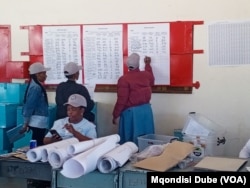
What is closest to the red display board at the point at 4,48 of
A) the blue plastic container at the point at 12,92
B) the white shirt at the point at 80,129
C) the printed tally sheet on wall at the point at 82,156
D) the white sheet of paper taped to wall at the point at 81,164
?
the blue plastic container at the point at 12,92

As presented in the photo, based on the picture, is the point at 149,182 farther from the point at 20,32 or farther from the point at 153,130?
the point at 20,32

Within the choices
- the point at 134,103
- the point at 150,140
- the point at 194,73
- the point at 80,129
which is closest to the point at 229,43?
the point at 194,73

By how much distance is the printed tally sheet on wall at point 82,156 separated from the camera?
2102 mm

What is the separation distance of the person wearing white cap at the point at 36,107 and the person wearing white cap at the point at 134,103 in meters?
0.73

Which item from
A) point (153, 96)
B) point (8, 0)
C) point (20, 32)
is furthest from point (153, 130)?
point (8, 0)

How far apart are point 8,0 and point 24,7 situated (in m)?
0.22

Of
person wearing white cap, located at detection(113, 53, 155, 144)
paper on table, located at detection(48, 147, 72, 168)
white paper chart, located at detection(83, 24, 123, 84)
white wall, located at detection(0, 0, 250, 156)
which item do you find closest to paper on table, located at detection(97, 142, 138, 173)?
paper on table, located at detection(48, 147, 72, 168)

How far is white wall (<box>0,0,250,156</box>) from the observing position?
4137 millimetres

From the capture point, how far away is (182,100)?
171 inches

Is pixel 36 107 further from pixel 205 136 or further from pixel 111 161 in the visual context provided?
pixel 111 161

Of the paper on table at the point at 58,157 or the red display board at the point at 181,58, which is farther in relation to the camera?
the red display board at the point at 181,58

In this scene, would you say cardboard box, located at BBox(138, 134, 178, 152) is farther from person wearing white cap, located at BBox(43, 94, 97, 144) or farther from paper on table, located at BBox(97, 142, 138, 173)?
paper on table, located at BBox(97, 142, 138, 173)

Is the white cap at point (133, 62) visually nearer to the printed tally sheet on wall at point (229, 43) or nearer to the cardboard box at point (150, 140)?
the cardboard box at point (150, 140)

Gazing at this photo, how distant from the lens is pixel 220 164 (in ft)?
7.36
